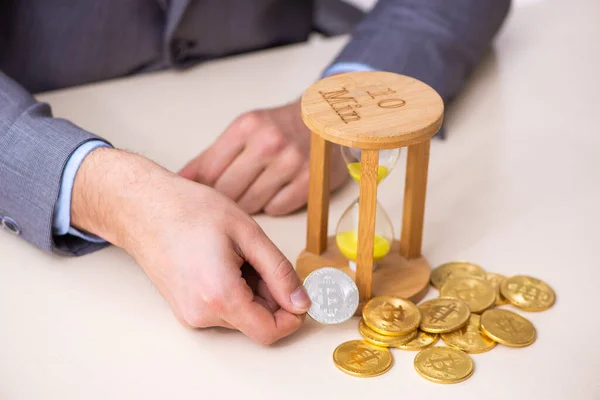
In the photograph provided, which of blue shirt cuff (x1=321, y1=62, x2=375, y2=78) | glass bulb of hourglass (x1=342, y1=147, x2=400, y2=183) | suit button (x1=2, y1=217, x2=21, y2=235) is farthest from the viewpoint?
blue shirt cuff (x1=321, y1=62, x2=375, y2=78)

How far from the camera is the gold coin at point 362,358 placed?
3.06 ft

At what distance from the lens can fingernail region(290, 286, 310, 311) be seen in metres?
0.97

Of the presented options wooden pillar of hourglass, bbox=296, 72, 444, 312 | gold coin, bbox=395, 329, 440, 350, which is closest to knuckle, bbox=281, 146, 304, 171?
wooden pillar of hourglass, bbox=296, 72, 444, 312

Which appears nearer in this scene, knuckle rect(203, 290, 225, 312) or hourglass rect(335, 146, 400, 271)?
knuckle rect(203, 290, 225, 312)

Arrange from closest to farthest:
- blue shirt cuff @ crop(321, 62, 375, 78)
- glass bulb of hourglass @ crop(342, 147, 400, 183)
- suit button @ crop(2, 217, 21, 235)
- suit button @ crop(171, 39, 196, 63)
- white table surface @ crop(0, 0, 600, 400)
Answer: white table surface @ crop(0, 0, 600, 400) → glass bulb of hourglass @ crop(342, 147, 400, 183) → suit button @ crop(2, 217, 21, 235) → blue shirt cuff @ crop(321, 62, 375, 78) → suit button @ crop(171, 39, 196, 63)

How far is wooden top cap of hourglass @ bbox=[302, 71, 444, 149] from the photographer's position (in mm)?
922

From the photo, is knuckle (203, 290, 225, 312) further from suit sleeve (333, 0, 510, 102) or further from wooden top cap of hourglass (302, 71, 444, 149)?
suit sleeve (333, 0, 510, 102)

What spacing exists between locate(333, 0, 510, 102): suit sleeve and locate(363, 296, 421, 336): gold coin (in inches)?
22.8

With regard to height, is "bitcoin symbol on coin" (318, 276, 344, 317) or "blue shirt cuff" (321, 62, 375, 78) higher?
"blue shirt cuff" (321, 62, 375, 78)

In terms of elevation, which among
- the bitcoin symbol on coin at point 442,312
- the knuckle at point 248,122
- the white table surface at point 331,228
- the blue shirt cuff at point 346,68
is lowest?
the white table surface at point 331,228

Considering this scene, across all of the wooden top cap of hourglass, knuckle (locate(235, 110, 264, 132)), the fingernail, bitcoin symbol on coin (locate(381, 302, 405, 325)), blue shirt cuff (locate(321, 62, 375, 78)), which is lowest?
bitcoin symbol on coin (locate(381, 302, 405, 325))

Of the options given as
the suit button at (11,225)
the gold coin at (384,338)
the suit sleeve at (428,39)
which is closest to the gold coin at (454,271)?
the gold coin at (384,338)

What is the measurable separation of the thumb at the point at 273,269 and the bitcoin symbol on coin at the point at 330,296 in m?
0.03

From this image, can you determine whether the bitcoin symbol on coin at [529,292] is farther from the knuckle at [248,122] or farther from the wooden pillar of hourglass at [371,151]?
the knuckle at [248,122]
